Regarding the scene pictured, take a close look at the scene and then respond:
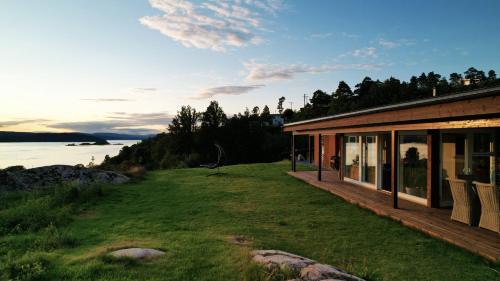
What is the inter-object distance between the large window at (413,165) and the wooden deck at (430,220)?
398 mm

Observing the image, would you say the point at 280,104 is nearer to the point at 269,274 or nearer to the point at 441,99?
the point at 441,99

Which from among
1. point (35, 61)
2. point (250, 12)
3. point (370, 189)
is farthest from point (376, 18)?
point (35, 61)

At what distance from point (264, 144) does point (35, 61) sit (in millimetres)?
34422

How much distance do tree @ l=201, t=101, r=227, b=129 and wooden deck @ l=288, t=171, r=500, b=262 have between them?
44997 millimetres

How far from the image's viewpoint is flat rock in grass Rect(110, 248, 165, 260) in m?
3.88

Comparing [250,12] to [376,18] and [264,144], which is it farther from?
[264,144]

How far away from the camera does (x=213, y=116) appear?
55.4m

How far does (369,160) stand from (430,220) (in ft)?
15.0

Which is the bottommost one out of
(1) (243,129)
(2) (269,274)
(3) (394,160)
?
(2) (269,274)

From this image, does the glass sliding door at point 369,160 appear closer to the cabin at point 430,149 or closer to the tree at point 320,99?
the cabin at point 430,149

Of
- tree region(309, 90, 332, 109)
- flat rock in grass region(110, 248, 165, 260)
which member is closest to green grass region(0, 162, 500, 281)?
flat rock in grass region(110, 248, 165, 260)

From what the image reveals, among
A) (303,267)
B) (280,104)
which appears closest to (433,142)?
(303,267)

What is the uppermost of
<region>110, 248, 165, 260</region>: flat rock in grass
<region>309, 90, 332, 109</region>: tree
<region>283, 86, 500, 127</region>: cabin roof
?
<region>309, 90, 332, 109</region>: tree

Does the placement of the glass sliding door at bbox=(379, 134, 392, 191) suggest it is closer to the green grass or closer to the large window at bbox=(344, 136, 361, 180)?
the large window at bbox=(344, 136, 361, 180)
